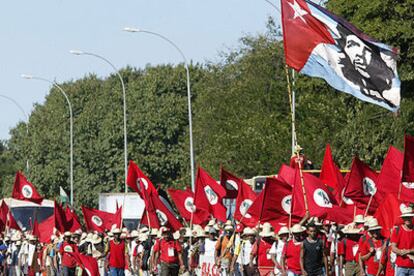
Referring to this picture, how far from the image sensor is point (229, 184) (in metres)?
32.4

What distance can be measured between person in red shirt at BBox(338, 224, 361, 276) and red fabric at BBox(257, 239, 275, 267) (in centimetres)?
158

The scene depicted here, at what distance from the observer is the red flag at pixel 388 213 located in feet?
76.5

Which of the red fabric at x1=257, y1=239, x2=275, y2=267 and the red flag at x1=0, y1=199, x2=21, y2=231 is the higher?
the red flag at x1=0, y1=199, x2=21, y2=231

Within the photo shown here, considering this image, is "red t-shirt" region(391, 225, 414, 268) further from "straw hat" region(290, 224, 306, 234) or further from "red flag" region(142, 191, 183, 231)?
"red flag" region(142, 191, 183, 231)

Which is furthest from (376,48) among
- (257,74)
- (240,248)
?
(257,74)

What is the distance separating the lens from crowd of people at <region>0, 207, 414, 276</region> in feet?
76.8

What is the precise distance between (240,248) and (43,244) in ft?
44.7

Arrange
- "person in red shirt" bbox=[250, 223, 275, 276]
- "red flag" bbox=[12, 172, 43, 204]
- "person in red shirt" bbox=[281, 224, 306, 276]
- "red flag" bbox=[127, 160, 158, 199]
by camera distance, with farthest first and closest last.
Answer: "red flag" bbox=[12, 172, 43, 204]
"red flag" bbox=[127, 160, 158, 199]
"person in red shirt" bbox=[250, 223, 275, 276]
"person in red shirt" bbox=[281, 224, 306, 276]

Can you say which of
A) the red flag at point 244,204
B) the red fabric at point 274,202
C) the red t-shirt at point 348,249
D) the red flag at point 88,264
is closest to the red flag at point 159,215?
the red flag at point 88,264

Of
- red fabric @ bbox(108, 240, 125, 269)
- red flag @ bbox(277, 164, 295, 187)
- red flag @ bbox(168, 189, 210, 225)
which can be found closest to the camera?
red flag @ bbox(277, 164, 295, 187)

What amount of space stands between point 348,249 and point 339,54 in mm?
5197

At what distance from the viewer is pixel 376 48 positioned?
68.5 ft

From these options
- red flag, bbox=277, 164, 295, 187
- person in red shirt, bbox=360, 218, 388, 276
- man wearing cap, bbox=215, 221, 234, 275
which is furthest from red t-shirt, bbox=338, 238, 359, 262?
man wearing cap, bbox=215, 221, 234, 275

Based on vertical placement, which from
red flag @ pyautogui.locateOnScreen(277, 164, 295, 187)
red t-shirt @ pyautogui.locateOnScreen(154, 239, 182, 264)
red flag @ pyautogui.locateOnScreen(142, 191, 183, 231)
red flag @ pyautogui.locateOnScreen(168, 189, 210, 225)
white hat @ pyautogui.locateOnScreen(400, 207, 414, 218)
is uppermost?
red flag @ pyautogui.locateOnScreen(277, 164, 295, 187)
